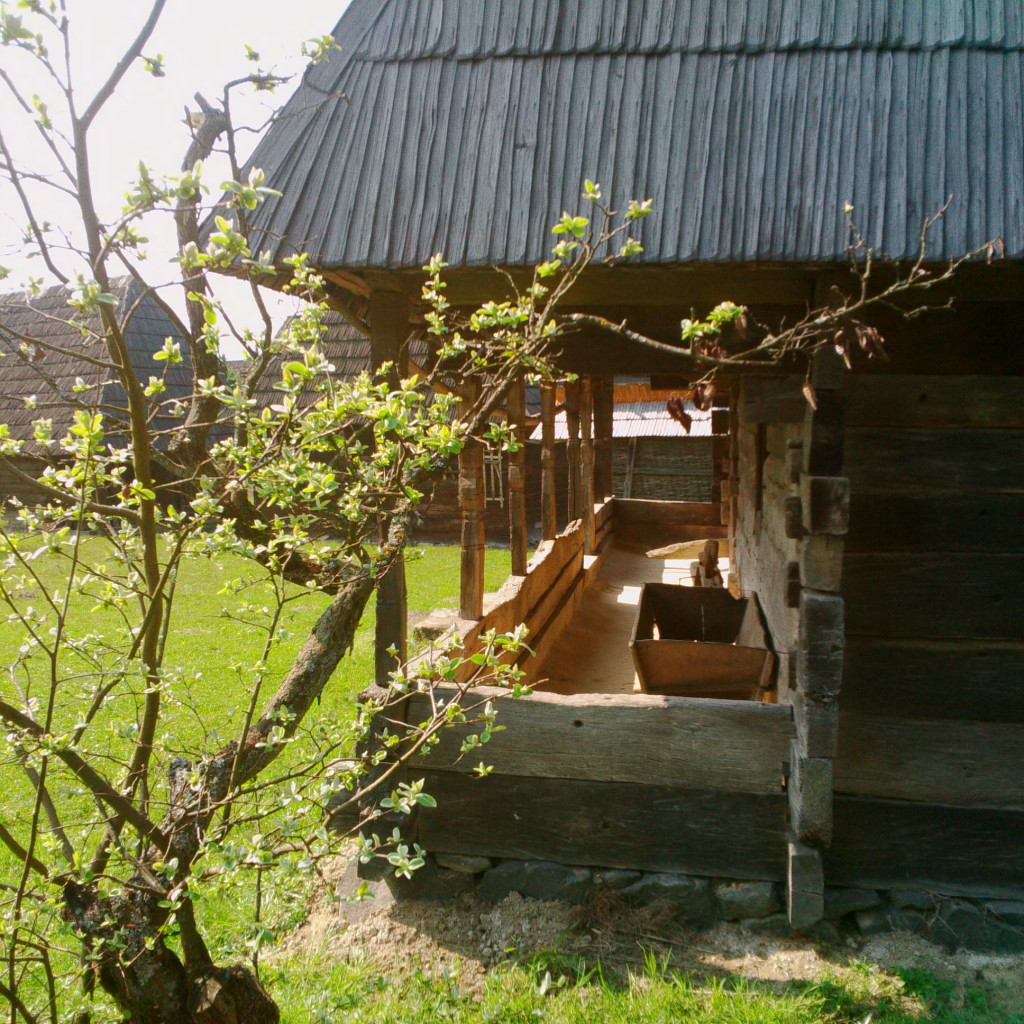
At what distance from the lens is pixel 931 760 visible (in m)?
3.92

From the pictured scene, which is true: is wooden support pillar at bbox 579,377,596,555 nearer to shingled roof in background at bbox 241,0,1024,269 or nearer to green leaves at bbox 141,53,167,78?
shingled roof in background at bbox 241,0,1024,269

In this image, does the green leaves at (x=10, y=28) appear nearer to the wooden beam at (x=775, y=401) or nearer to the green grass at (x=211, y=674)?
the green grass at (x=211, y=674)

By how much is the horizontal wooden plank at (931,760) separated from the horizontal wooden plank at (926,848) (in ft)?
0.19

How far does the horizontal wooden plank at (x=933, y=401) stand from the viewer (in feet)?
12.5

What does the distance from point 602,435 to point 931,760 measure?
10.8 metres

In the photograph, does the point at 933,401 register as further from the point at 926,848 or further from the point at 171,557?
the point at 171,557

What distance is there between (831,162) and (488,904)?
3578mm

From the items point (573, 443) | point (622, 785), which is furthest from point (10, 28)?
point (573, 443)

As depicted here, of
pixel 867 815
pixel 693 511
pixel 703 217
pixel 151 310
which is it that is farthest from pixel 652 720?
pixel 151 310

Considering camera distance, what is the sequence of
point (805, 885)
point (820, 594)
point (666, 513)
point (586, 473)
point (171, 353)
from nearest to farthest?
point (171, 353) < point (820, 594) < point (805, 885) < point (586, 473) < point (666, 513)

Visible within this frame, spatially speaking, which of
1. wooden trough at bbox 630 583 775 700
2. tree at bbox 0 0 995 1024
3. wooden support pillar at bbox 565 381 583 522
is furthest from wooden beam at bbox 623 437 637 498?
tree at bbox 0 0 995 1024

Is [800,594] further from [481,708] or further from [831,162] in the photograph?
[831,162]

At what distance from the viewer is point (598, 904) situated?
3990 millimetres

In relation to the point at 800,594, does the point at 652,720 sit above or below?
below
